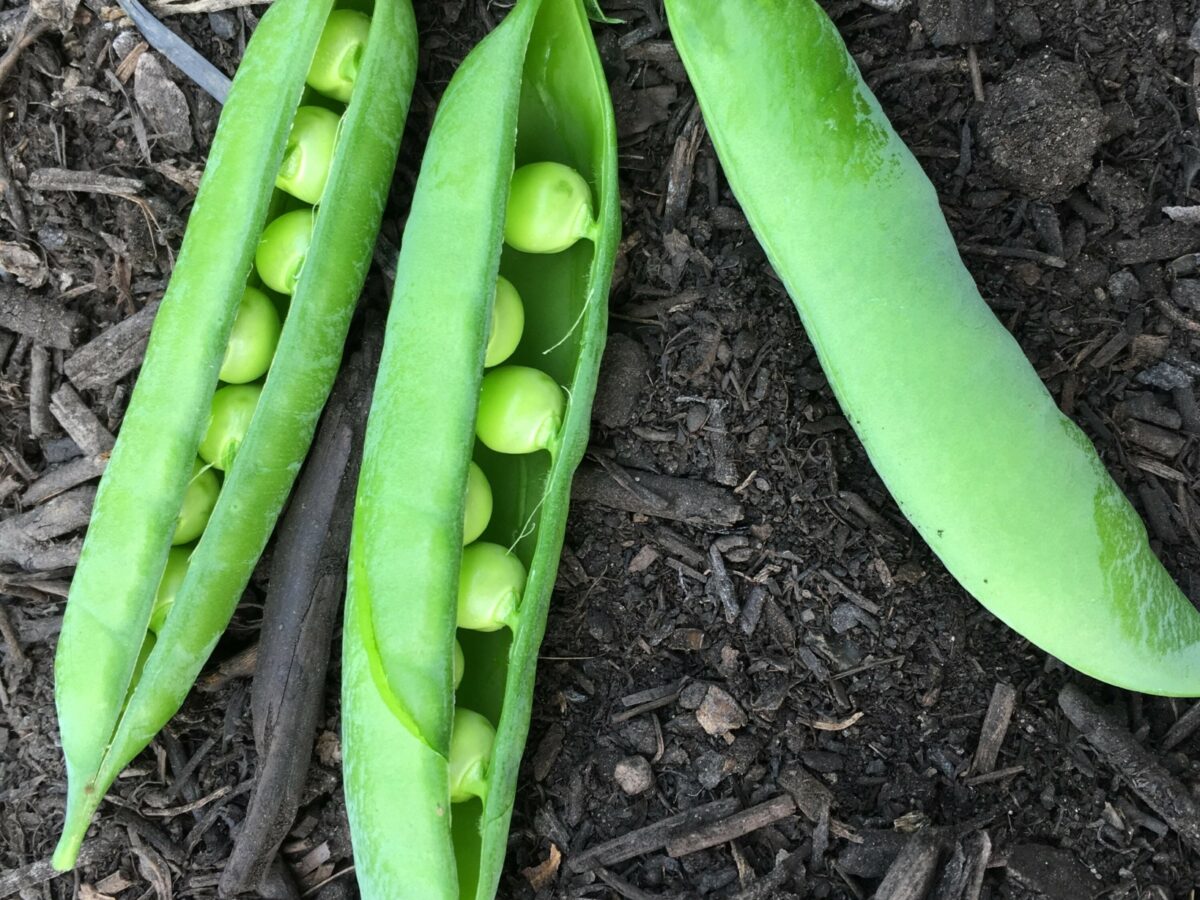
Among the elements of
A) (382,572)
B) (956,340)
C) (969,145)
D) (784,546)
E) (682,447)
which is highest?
(969,145)

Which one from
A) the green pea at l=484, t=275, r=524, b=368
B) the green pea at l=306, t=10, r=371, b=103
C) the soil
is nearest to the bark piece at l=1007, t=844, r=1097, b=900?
the soil

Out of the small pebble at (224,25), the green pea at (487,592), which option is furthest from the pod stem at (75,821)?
the small pebble at (224,25)

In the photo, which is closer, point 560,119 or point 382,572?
point 382,572

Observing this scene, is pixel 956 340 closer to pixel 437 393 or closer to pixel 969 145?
pixel 969 145

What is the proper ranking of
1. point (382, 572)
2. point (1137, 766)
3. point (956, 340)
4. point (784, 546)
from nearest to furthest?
point (382, 572)
point (956, 340)
point (1137, 766)
point (784, 546)

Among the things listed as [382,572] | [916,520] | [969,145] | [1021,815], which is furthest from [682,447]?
[1021,815]

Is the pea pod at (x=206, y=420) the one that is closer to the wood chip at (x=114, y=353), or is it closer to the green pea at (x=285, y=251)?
the green pea at (x=285, y=251)

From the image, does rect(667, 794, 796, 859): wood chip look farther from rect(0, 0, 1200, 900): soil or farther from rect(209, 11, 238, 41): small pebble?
rect(209, 11, 238, 41): small pebble

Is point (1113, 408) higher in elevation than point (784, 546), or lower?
higher
